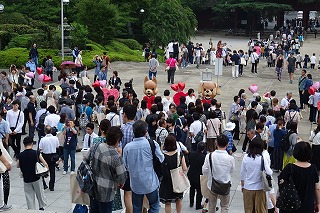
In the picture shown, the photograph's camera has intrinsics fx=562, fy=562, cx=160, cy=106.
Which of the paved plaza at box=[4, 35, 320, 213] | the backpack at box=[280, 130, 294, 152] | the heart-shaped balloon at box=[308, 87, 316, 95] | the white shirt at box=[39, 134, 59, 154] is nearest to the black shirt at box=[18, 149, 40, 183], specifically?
the paved plaza at box=[4, 35, 320, 213]

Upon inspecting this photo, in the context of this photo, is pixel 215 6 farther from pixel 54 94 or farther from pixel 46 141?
pixel 46 141

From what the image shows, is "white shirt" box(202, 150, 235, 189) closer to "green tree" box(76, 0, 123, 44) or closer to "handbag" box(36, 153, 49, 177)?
"handbag" box(36, 153, 49, 177)

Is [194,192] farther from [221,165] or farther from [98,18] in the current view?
[98,18]

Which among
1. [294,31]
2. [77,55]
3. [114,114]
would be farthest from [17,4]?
[114,114]

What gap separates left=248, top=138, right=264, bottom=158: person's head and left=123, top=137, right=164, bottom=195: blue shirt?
1.88 m

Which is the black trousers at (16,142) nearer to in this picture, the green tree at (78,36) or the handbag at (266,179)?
the handbag at (266,179)

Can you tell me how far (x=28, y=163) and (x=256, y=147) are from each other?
408 cm

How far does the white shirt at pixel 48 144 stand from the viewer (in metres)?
12.1

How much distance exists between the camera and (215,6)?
64375 millimetres

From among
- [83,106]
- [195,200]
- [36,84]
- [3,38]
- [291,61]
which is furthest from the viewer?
[3,38]

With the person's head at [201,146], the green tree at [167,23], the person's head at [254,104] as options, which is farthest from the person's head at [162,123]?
the green tree at [167,23]

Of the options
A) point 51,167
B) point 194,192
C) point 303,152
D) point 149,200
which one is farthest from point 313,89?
point 149,200

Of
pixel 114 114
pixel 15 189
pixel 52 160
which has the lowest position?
pixel 15 189

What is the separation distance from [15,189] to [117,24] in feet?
97.0
